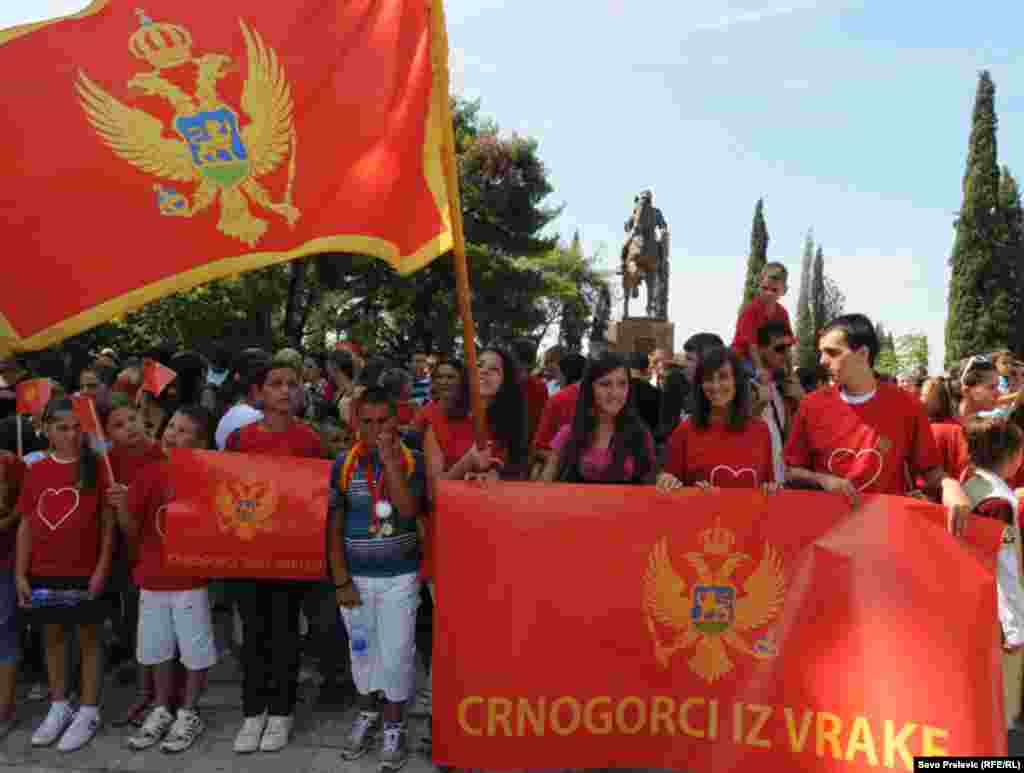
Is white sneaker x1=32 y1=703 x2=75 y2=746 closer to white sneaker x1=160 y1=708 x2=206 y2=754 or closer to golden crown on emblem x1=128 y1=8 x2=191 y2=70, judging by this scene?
white sneaker x1=160 y1=708 x2=206 y2=754

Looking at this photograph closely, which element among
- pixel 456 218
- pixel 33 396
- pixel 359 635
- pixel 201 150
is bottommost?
pixel 359 635

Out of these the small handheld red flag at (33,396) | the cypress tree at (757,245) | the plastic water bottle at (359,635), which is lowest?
the plastic water bottle at (359,635)

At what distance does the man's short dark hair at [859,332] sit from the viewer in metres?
3.38

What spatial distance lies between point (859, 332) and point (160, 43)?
3.10 m

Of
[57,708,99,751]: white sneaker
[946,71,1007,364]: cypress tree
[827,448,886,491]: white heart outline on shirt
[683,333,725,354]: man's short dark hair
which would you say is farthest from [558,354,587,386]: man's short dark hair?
[946,71,1007,364]: cypress tree

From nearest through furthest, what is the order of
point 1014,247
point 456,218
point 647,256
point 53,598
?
point 456,218
point 53,598
point 647,256
point 1014,247

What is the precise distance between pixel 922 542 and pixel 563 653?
1.43 m

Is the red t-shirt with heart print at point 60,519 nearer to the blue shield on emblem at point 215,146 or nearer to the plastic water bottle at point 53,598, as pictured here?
the plastic water bottle at point 53,598

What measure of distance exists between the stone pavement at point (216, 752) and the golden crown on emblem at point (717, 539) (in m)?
1.58

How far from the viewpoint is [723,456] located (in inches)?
137

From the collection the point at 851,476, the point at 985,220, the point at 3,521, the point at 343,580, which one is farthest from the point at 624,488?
the point at 985,220

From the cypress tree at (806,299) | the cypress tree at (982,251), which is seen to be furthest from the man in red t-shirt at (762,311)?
the cypress tree at (806,299)

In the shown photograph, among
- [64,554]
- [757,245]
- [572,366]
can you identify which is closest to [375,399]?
[64,554]

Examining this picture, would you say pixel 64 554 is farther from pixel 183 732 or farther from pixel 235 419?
pixel 235 419
